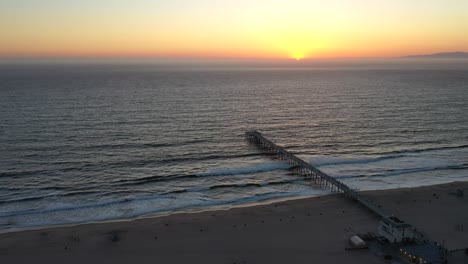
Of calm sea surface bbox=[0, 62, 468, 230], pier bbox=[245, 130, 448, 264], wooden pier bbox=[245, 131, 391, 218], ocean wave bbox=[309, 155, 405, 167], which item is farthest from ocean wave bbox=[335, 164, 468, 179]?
pier bbox=[245, 130, 448, 264]

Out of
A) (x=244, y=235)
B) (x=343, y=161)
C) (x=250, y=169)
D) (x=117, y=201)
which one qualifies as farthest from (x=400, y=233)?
(x=117, y=201)

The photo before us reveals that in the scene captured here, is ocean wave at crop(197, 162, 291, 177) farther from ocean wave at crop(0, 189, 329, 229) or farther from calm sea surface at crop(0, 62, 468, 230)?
ocean wave at crop(0, 189, 329, 229)

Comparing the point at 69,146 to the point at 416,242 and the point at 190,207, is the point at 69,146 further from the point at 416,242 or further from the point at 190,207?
the point at 416,242

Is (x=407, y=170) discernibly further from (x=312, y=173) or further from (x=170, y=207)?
(x=170, y=207)

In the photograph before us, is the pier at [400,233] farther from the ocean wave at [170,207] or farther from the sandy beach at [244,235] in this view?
the ocean wave at [170,207]

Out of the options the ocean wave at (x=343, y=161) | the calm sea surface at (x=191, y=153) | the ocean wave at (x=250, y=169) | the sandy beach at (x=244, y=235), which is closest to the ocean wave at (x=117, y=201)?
the calm sea surface at (x=191, y=153)

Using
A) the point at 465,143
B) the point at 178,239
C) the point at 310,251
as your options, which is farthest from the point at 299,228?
the point at 465,143

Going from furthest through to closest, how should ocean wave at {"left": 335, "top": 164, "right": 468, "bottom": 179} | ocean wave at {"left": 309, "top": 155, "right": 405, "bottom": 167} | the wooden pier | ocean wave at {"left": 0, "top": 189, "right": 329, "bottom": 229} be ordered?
ocean wave at {"left": 309, "top": 155, "right": 405, "bottom": 167} → ocean wave at {"left": 335, "top": 164, "right": 468, "bottom": 179} → the wooden pier → ocean wave at {"left": 0, "top": 189, "right": 329, "bottom": 229}
